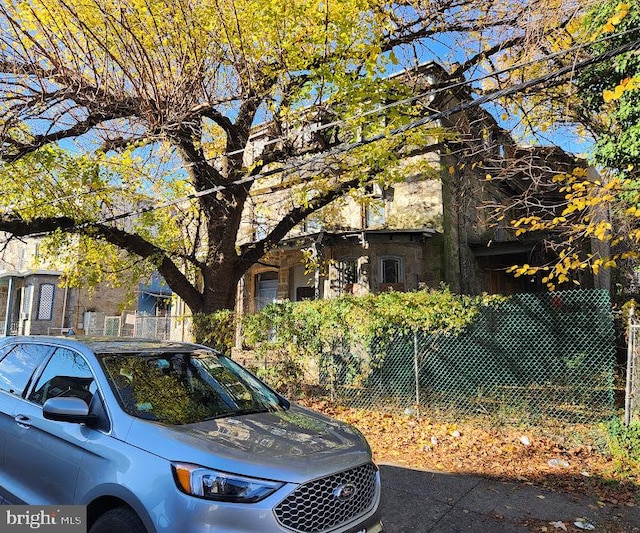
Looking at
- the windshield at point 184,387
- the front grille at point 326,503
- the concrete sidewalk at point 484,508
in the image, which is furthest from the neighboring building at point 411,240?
the front grille at point 326,503

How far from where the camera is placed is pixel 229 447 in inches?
106

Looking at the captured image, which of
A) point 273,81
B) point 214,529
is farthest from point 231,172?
point 214,529

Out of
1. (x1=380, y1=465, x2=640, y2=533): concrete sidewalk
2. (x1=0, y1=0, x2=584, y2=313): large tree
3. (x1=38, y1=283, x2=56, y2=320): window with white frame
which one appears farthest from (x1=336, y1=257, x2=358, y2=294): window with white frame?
(x1=38, y1=283, x2=56, y2=320): window with white frame

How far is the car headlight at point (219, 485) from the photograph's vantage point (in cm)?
246

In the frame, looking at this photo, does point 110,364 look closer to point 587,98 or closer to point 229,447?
point 229,447

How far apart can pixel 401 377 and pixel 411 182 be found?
809 cm

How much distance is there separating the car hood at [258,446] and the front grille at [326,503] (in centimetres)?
7

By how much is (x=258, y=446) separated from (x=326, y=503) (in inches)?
21.0

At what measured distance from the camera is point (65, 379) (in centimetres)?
351

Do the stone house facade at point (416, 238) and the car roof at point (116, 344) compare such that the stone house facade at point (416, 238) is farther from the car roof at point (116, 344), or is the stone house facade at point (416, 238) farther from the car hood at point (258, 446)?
the car hood at point (258, 446)

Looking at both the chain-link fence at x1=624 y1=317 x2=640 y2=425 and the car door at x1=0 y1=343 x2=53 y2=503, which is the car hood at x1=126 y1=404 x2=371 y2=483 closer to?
the car door at x1=0 y1=343 x2=53 y2=503

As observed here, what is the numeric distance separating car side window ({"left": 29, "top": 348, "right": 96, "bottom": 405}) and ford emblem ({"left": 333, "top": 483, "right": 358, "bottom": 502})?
1.84 metres

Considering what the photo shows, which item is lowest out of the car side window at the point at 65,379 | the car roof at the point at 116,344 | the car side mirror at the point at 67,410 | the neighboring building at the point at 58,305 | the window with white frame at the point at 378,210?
the car side mirror at the point at 67,410

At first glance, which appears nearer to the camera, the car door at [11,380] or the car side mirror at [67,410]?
the car side mirror at [67,410]
